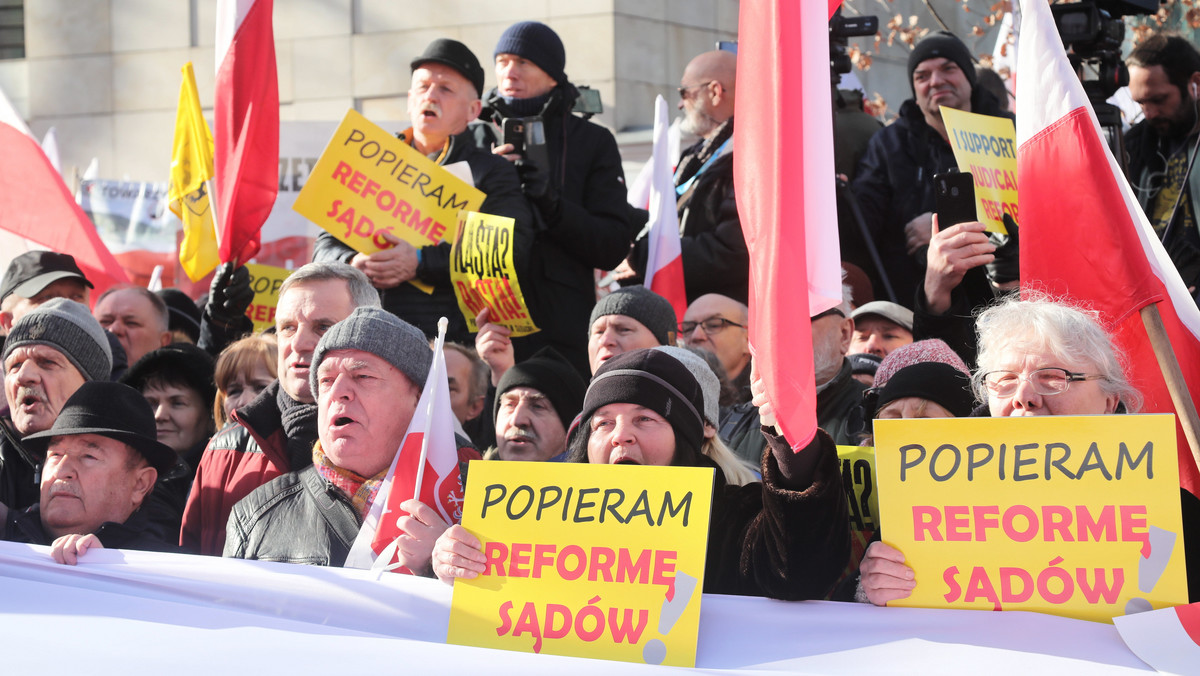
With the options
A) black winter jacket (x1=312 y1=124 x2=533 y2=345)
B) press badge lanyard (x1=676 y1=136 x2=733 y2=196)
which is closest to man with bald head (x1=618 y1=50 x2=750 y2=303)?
press badge lanyard (x1=676 y1=136 x2=733 y2=196)

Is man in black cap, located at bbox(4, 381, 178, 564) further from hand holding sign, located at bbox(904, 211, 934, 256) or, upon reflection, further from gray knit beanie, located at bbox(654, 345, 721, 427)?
hand holding sign, located at bbox(904, 211, 934, 256)

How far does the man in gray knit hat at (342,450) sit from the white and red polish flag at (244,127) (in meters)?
1.46

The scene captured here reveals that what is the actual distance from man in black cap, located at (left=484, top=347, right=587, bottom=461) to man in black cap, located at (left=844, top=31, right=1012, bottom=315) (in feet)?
6.21

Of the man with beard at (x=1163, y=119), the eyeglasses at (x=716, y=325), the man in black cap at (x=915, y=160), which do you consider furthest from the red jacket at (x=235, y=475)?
the man with beard at (x=1163, y=119)

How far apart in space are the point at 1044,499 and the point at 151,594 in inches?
80.2

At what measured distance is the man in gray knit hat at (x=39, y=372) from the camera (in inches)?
178

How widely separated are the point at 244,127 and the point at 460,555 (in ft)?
9.09

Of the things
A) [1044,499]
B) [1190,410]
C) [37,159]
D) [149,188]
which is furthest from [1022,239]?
[149,188]

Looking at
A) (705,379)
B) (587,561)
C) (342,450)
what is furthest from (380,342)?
(587,561)

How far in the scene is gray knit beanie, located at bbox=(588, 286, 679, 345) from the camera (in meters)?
4.84

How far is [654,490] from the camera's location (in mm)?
2865

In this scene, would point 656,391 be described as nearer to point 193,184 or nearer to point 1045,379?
point 1045,379

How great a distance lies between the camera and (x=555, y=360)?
4707 mm

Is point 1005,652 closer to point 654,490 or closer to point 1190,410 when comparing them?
point 654,490
